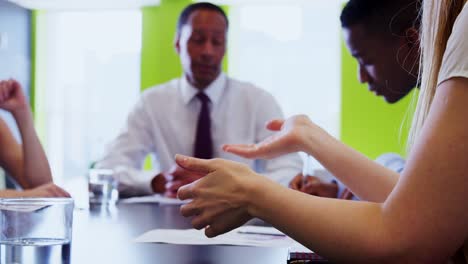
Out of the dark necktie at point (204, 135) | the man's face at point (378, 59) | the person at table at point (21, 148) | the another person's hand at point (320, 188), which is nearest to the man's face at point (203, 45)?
the dark necktie at point (204, 135)

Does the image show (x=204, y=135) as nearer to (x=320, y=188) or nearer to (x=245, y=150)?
(x=320, y=188)

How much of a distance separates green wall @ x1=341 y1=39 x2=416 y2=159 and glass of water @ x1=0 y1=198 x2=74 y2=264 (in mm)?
5111

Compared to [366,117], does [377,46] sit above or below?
above

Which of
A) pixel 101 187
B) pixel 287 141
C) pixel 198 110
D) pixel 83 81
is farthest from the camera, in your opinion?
pixel 83 81

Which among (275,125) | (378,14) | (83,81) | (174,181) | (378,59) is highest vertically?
(378,14)

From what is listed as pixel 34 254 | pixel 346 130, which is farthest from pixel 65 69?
pixel 34 254

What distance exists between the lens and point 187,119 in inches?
119

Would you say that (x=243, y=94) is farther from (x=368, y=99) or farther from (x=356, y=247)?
(x=368, y=99)

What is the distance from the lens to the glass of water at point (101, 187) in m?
1.81

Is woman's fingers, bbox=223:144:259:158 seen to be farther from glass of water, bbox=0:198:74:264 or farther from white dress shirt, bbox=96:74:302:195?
white dress shirt, bbox=96:74:302:195

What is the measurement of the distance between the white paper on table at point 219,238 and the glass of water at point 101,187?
0.66 metres

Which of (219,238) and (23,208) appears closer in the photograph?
(23,208)

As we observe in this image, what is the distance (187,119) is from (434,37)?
2255 millimetres

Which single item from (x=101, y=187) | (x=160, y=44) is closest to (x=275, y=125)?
(x=101, y=187)
